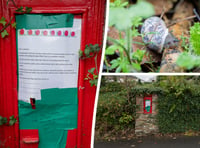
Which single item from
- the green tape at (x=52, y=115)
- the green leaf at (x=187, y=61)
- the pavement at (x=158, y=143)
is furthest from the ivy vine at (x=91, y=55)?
the green leaf at (x=187, y=61)

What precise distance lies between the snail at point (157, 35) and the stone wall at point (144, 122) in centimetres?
29

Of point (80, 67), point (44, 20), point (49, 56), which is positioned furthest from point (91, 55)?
point (44, 20)

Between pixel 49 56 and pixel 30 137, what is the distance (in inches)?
26.3

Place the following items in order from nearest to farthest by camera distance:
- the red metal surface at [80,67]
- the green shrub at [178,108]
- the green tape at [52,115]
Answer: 1. the green shrub at [178,108]
2. the red metal surface at [80,67]
3. the green tape at [52,115]

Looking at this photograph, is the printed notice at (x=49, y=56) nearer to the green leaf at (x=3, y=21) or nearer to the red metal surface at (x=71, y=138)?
the green leaf at (x=3, y=21)

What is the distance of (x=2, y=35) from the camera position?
188cm

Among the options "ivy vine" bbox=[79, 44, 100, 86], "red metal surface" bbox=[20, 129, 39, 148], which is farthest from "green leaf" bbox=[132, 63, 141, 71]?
"red metal surface" bbox=[20, 129, 39, 148]

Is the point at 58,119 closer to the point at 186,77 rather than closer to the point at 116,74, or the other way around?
the point at 116,74

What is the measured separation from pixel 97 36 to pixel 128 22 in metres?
0.75

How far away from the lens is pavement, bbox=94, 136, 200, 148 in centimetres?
133

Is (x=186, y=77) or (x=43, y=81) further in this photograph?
(x=43, y=81)

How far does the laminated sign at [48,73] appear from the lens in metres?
1.87

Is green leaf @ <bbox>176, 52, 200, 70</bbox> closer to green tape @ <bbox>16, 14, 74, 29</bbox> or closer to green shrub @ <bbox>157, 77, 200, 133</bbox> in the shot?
green shrub @ <bbox>157, 77, 200, 133</bbox>

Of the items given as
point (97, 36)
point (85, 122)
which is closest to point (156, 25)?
point (97, 36)
